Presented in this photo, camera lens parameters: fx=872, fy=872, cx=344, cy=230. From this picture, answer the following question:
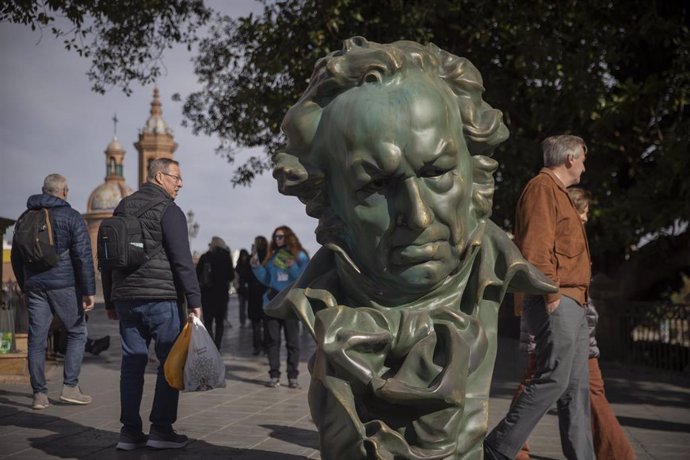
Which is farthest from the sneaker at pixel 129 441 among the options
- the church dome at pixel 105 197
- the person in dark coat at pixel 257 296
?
the church dome at pixel 105 197

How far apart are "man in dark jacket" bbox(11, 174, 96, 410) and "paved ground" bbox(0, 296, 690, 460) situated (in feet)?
1.64

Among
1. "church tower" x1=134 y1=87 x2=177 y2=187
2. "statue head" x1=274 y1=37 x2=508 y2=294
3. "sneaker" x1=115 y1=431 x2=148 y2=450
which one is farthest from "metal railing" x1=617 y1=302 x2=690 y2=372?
"church tower" x1=134 y1=87 x2=177 y2=187

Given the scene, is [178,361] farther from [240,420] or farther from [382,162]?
[382,162]

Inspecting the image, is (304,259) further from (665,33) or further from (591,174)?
(665,33)

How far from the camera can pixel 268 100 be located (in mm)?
12438

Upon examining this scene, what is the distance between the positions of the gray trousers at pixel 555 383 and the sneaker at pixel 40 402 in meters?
4.51

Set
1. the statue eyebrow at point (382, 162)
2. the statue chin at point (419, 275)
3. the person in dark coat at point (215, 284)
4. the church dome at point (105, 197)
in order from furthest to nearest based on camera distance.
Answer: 1. the church dome at point (105, 197)
2. the person in dark coat at point (215, 284)
3. the statue chin at point (419, 275)
4. the statue eyebrow at point (382, 162)

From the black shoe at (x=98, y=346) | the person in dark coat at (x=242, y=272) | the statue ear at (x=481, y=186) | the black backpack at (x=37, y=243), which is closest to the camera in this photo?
the statue ear at (x=481, y=186)

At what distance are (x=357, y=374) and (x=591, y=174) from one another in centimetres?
906

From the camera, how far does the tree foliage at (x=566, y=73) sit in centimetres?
1005

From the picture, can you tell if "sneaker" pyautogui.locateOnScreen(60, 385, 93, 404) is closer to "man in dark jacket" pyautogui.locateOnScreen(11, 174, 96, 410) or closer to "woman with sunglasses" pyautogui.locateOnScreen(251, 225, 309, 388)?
"man in dark jacket" pyautogui.locateOnScreen(11, 174, 96, 410)

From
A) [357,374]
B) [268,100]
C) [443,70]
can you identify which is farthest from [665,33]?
[357,374]

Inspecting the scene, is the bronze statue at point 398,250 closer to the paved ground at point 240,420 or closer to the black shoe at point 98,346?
the paved ground at point 240,420

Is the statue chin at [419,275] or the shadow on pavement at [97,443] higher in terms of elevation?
the statue chin at [419,275]
